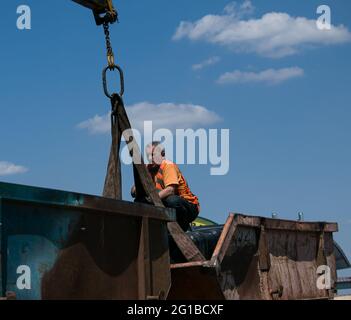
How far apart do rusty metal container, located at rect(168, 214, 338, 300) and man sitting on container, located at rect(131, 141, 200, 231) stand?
49cm

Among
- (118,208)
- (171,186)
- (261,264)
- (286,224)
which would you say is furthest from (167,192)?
(286,224)

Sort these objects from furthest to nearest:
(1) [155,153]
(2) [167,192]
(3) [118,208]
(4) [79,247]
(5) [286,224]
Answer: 1. (5) [286,224]
2. (1) [155,153]
3. (2) [167,192]
4. (3) [118,208]
5. (4) [79,247]

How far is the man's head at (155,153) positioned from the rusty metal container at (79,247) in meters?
1.01

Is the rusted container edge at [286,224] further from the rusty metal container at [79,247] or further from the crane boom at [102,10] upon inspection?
the crane boom at [102,10]

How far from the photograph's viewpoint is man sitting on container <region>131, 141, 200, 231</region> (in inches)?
244

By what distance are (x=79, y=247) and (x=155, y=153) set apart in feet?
6.79

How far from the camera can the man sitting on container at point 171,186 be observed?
20.4ft

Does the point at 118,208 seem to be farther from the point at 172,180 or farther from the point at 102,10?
the point at 102,10

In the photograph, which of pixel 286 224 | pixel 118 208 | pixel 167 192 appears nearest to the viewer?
A: pixel 118 208

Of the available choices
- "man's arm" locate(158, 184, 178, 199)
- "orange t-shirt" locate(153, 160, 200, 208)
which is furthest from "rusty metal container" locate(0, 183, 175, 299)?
"orange t-shirt" locate(153, 160, 200, 208)

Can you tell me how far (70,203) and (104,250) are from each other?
516mm

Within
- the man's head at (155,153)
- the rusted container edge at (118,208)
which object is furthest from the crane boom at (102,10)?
the rusted container edge at (118,208)

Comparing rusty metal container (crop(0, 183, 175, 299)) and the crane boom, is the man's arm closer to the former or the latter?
rusty metal container (crop(0, 183, 175, 299))

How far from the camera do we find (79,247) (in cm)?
454
